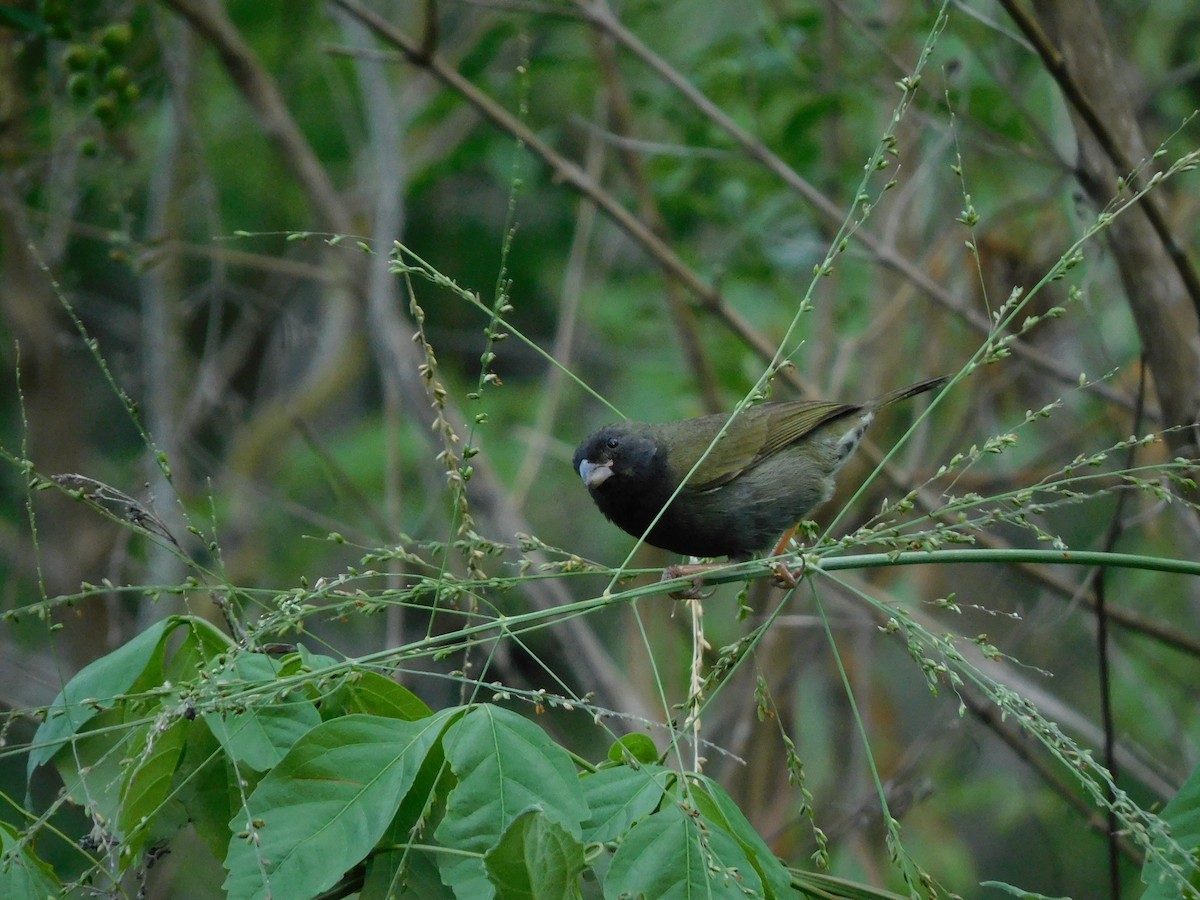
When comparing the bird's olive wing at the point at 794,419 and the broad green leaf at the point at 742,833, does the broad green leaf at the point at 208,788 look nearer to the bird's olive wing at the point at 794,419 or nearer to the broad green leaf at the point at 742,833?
the broad green leaf at the point at 742,833

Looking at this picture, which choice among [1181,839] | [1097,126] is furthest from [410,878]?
[1097,126]

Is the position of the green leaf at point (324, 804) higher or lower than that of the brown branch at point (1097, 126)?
lower

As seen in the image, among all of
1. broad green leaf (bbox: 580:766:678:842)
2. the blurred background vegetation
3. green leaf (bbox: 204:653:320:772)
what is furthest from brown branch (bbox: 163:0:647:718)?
broad green leaf (bbox: 580:766:678:842)

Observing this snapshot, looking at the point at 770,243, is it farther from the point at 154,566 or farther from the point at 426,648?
the point at 426,648

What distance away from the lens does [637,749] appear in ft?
6.01

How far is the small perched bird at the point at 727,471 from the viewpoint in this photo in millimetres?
4070

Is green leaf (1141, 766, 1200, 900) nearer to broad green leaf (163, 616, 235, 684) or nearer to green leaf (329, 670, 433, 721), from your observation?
green leaf (329, 670, 433, 721)

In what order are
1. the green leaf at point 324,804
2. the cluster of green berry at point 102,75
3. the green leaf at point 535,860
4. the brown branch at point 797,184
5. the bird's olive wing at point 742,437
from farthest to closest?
the brown branch at point 797,184
the cluster of green berry at point 102,75
the bird's olive wing at point 742,437
the green leaf at point 324,804
the green leaf at point 535,860

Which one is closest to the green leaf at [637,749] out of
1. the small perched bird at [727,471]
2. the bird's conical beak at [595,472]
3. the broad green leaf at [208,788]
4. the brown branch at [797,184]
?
the broad green leaf at [208,788]

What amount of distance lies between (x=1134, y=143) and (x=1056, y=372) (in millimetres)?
1469

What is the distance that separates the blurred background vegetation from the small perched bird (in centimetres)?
27

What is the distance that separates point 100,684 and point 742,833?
3.23 ft

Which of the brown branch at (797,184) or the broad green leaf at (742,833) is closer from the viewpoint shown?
the broad green leaf at (742,833)

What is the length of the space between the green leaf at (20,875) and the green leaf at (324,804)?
0.84 feet
